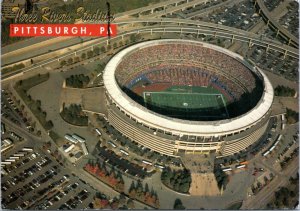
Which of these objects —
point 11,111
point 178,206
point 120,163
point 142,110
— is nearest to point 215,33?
point 142,110

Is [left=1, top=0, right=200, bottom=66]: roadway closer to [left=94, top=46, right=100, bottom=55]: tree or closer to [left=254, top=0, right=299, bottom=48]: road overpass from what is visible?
[left=94, top=46, right=100, bottom=55]: tree

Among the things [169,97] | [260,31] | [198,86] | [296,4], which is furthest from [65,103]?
[296,4]

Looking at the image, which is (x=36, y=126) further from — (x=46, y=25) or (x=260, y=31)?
(x=260, y=31)

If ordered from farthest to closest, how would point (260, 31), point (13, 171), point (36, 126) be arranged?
point (260, 31)
point (36, 126)
point (13, 171)

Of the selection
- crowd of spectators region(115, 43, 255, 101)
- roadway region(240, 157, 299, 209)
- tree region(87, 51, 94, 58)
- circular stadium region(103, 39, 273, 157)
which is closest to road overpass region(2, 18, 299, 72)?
tree region(87, 51, 94, 58)

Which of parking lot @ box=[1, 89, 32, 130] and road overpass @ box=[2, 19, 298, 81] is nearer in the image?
parking lot @ box=[1, 89, 32, 130]

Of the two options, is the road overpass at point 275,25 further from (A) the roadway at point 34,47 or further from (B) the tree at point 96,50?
(A) the roadway at point 34,47
